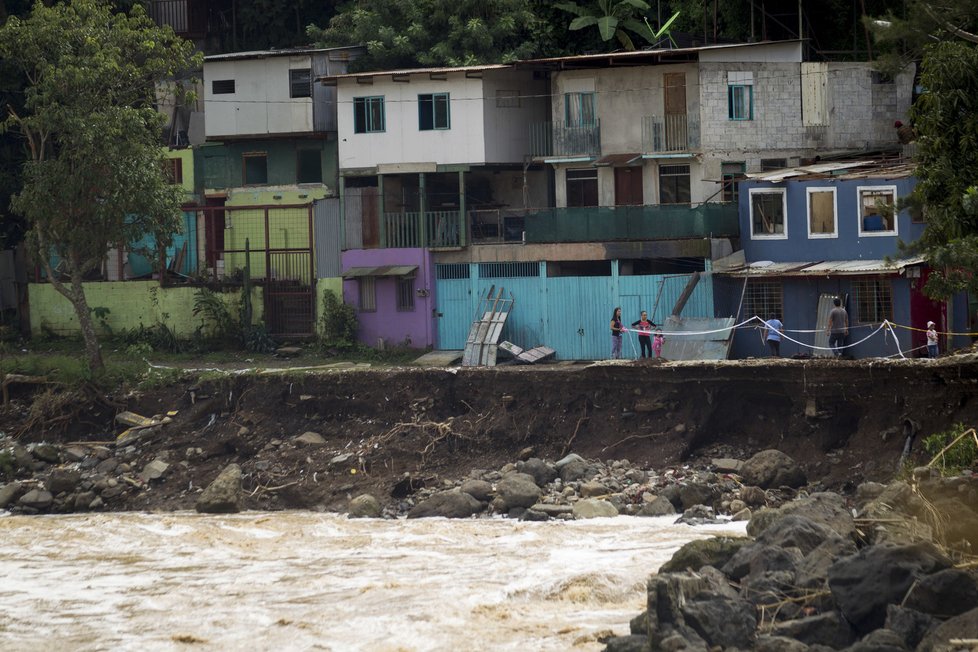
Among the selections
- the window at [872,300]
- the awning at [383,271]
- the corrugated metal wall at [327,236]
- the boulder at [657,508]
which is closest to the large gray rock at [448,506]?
the boulder at [657,508]

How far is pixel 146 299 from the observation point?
40.3 m

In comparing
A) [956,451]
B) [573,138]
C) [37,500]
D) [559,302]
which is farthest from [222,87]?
[956,451]

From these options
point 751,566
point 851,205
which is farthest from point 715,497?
point 851,205

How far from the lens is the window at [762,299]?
34375 millimetres

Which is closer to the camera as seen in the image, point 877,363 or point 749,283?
point 877,363

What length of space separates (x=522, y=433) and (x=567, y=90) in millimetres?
12773

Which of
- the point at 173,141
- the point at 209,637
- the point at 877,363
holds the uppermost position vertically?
the point at 173,141

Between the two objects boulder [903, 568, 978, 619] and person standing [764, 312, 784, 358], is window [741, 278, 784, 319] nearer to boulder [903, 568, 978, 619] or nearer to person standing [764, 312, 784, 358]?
person standing [764, 312, 784, 358]

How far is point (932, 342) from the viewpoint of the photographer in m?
30.1

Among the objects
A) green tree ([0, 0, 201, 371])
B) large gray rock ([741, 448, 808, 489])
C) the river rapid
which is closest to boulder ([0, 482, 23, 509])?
the river rapid

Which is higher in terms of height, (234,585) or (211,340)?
(211,340)

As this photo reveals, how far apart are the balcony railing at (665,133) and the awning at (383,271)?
7244 millimetres

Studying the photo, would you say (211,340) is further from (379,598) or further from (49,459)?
(379,598)

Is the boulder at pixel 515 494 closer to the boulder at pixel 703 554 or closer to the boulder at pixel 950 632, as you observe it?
the boulder at pixel 703 554
